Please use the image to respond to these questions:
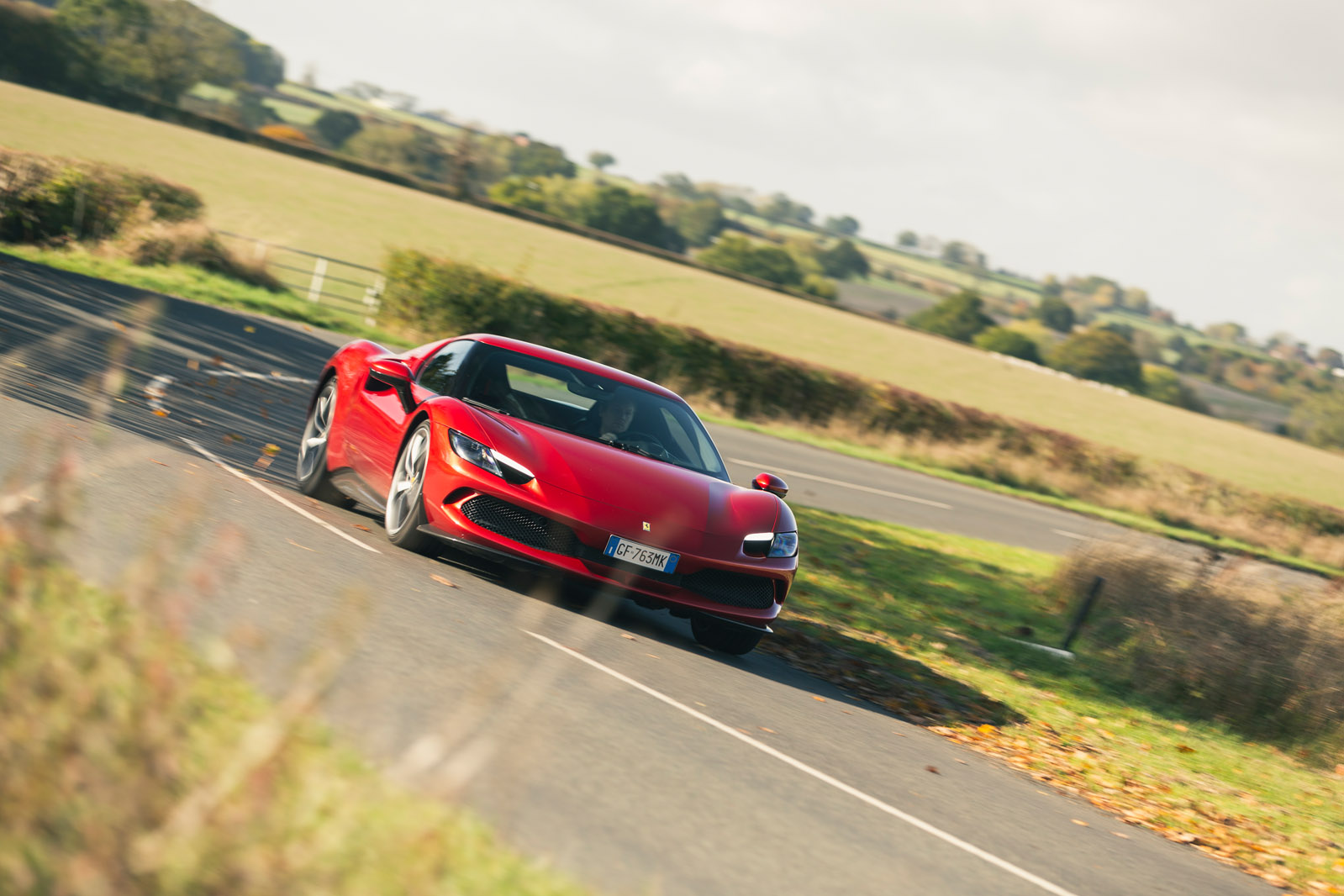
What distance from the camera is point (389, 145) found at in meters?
114

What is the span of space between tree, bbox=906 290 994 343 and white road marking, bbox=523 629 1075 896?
297 feet

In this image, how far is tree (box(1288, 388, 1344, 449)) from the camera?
291 ft

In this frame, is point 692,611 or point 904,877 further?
point 692,611

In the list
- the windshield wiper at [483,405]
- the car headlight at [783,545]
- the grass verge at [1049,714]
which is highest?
the windshield wiper at [483,405]

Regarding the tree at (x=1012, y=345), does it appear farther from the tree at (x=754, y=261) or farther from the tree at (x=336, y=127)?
the tree at (x=336, y=127)

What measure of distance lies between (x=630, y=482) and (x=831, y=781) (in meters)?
2.61

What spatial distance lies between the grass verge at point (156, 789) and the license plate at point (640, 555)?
4.42 meters

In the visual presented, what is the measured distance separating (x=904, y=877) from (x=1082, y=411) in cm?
5964

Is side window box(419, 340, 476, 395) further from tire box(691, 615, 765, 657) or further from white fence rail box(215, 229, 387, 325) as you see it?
white fence rail box(215, 229, 387, 325)

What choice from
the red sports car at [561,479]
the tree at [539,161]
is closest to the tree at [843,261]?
the tree at [539,161]

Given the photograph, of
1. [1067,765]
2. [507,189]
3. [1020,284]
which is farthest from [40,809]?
[1020,284]

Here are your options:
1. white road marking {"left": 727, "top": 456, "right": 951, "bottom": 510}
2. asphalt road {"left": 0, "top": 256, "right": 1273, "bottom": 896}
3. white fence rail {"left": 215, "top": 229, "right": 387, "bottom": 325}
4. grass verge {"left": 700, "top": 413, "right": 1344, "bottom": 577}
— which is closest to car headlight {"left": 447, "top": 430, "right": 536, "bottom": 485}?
asphalt road {"left": 0, "top": 256, "right": 1273, "bottom": 896}

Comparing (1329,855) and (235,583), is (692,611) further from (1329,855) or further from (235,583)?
(1329,855)

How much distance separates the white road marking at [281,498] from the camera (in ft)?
29.3
